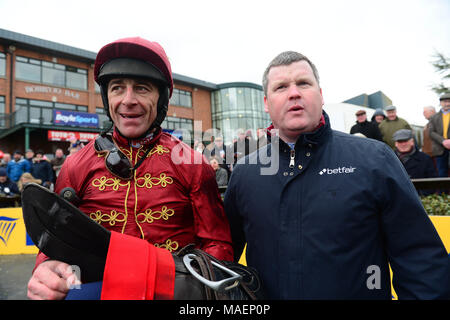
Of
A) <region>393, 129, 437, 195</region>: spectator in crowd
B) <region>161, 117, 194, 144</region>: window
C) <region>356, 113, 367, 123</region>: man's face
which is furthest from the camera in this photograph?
<region>161, 117, 194, 144</region>: window

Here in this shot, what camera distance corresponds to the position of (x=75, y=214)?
111 cm

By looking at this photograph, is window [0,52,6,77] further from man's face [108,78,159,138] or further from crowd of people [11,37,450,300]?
man's face [108,78,159,138]

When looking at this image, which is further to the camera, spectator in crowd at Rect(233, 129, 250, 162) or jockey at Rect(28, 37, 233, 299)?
spectator in crowd at Rect(233, 129, 250, 162)

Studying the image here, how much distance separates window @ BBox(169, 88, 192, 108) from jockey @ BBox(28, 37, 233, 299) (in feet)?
96.8

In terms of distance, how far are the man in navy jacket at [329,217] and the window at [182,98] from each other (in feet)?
98.1

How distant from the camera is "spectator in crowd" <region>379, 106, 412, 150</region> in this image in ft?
20.9

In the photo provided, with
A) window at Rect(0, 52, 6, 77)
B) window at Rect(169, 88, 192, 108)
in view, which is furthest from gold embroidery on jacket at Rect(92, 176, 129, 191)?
window at Rect(169, 88, 192, 108)

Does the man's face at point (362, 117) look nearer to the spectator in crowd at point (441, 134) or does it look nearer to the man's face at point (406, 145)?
the spectator in crowd at point (441, 134)

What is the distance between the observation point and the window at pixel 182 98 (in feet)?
101

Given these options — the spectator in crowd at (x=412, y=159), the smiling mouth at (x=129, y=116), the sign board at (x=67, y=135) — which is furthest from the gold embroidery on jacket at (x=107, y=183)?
the sign board at (x=67, y=135)

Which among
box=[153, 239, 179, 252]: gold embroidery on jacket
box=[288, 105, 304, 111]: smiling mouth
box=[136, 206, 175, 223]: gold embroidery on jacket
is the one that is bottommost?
box=[153, 239, 179, 252]: gold embroidery on jacket

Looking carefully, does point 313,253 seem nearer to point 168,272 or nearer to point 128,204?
point 168,272

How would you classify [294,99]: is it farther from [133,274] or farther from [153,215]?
[133,274]

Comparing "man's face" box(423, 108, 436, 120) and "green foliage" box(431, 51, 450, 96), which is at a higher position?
"green foliage" box(431, 51, 450, 96)
